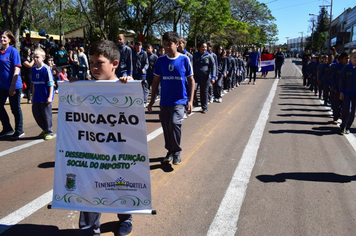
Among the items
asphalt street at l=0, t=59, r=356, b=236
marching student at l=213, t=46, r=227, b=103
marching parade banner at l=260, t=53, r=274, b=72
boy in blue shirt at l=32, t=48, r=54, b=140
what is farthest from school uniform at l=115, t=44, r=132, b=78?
marching parade banner at l=260, t=53, r=274, b=72

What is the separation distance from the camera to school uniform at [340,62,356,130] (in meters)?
6.68

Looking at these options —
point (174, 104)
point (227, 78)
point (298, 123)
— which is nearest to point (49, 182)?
point (174, 104)

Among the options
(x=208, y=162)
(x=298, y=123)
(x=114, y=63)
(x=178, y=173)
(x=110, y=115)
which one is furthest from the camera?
(x=298, y=123)

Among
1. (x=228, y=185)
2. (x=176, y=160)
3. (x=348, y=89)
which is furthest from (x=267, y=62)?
(x=228, y=185)

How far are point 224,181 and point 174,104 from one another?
1393mm

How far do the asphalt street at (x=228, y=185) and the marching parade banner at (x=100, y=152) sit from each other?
21.9 inches

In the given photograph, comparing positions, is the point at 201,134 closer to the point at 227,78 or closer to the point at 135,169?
the point at 135,169

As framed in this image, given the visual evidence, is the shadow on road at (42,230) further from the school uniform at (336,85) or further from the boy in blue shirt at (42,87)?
the school uniform at (336,85)

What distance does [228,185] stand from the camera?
165 inches

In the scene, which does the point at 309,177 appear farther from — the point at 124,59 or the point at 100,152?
the point at 124,59

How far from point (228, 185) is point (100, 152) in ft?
6.90

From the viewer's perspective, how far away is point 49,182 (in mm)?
4289

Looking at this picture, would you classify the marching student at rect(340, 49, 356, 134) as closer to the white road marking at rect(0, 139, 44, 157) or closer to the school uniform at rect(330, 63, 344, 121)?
the school uniform at rect(330, 63, 344, 121)

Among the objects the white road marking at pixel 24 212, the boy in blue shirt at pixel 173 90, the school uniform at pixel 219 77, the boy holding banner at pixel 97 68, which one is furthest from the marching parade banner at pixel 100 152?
the school uniform at pixel 219 77
